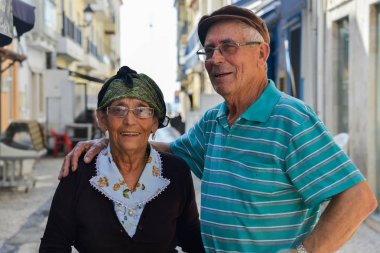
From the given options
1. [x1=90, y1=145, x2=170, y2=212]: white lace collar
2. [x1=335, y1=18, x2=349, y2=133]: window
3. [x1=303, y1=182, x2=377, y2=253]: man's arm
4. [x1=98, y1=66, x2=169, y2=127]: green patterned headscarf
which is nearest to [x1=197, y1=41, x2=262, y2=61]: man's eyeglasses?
[x1=98, y1=66, x2=169, y2=127]: green patterned headscarf

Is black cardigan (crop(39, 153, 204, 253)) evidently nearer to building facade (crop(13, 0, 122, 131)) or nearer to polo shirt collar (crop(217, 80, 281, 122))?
polo shirt collar (crop(217, 80, 281, 122))

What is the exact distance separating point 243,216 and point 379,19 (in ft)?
19.5

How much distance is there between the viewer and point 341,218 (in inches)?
75.7

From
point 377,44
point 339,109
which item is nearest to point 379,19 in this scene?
point 377,44

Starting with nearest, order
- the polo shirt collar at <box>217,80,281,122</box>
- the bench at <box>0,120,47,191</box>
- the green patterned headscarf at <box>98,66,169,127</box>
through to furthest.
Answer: the polo shirt collar at <box>217,80,281,122</box> < the green patterned headscarf at <box>98,66,169,127</box> < the bench at <box>0,120,47,191</box>

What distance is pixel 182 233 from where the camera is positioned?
2.66 m

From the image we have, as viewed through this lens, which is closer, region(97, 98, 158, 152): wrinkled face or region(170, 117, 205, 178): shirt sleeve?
region(97, 98, 158, 152): wrinkled face

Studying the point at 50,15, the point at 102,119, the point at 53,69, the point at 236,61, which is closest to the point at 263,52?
the point at 236,61

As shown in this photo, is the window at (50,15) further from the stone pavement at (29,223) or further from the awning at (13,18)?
the awning at (13,18)

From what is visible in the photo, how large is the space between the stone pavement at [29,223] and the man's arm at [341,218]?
4058 millimetres

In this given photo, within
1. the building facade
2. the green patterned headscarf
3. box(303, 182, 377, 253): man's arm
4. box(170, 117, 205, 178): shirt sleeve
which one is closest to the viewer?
box(303, 182, 377, 253): man's arm

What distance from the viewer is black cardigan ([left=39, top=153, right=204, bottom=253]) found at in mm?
2381

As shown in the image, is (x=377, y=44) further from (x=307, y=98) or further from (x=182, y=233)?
(x=182, y=233)

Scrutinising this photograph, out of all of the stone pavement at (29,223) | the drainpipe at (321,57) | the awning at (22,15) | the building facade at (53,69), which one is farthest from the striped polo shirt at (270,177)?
the building facade at (53,69)
